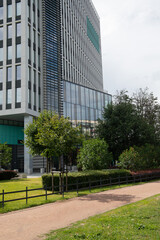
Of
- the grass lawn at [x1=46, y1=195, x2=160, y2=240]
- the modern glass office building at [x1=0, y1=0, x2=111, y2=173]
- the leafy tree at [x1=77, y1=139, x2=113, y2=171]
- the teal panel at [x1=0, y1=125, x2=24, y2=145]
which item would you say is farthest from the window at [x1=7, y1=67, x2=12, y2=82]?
the grass lawn at [x1=46, y1=195, x2=160, y2=240]

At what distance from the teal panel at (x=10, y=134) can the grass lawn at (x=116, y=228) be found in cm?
3865

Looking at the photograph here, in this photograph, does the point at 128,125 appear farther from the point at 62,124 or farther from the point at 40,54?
the point at 40,54

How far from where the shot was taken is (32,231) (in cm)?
759

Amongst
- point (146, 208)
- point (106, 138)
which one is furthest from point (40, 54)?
point (146, 208)

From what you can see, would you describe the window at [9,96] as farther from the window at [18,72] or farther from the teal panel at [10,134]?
the teal panel at [10,134]

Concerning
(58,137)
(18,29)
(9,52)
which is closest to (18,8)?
(18,29)

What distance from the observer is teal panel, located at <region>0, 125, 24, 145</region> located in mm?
44469

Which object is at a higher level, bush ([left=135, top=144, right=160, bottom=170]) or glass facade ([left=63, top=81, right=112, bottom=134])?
glass facade ([left=63, top=81, right=112, bottom=134])

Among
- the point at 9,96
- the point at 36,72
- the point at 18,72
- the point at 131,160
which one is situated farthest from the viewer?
the point at 36,72

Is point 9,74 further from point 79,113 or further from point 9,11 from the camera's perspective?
point 79,113

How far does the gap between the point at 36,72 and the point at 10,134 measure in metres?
13.1

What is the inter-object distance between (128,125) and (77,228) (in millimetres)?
24462

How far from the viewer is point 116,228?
7.28 m

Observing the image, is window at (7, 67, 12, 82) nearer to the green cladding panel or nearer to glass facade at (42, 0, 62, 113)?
glass facade at (42, 0, 62, 113)
